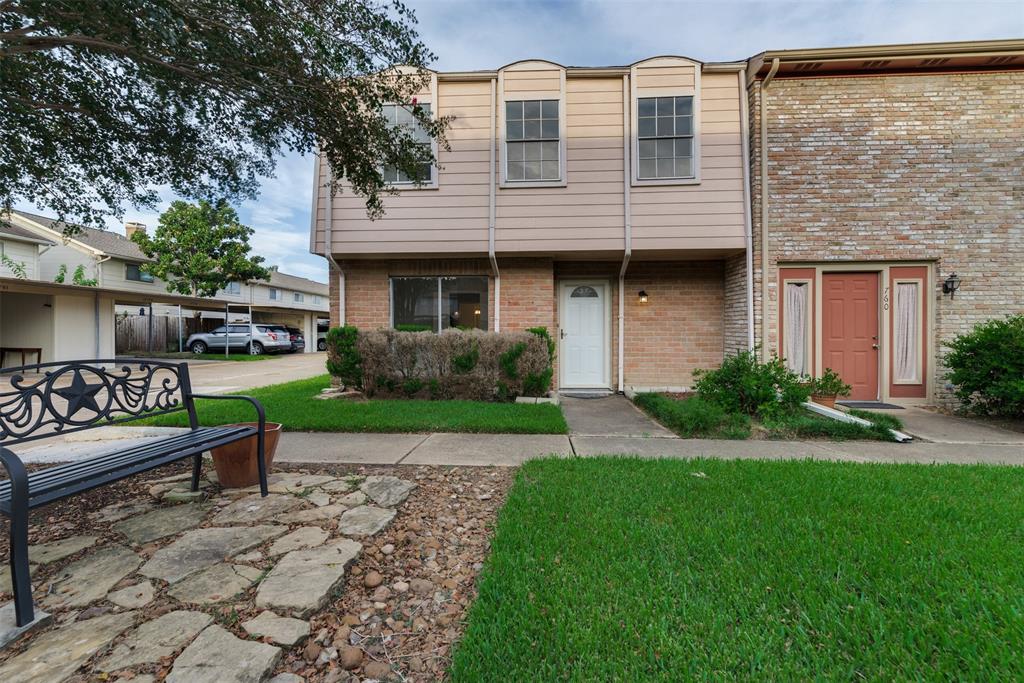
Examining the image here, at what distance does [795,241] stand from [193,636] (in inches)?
321

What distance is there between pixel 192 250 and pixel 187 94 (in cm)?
1892

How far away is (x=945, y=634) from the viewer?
1469mm

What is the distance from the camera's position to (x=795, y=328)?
22.6ft

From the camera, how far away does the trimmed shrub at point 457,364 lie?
6.28m

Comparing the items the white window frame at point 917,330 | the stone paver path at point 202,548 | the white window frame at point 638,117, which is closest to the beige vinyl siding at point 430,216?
the white window frame at point 638,117

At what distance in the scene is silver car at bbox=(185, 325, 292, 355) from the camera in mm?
18422

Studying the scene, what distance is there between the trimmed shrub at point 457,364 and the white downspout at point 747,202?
3422 mm

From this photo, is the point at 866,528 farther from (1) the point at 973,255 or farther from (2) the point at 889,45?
(2) the point at 889,45

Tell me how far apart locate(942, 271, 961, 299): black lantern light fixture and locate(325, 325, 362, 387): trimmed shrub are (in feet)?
30.1

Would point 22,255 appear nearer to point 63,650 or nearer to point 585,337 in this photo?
point 585,337

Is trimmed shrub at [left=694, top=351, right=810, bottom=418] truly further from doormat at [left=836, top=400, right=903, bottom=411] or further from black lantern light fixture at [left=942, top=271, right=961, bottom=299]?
black lantern light fixture at [left=942, top=271, right=961, bottom=299]

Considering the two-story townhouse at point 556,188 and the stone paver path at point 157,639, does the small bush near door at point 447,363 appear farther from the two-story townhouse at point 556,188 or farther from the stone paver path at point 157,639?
the stone paver path at point 157,639

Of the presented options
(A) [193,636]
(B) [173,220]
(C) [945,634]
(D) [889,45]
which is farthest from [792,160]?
(B) [173,220]

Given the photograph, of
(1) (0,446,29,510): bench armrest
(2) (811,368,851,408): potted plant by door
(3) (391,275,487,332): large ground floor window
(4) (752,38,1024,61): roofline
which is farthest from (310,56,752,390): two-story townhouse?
(1) (0,446,29,510): bench armrest
